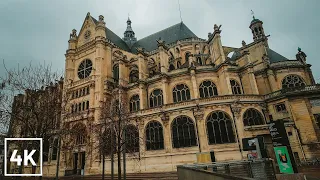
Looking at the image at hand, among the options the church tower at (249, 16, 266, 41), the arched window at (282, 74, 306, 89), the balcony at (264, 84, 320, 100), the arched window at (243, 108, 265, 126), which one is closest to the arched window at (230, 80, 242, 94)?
the arched window at (243, 108, 265, 126)

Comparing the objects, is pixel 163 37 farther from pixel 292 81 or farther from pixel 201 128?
pixel 201 128

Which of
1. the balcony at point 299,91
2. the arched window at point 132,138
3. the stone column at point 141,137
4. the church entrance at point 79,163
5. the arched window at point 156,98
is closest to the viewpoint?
the balcony at point 299,91

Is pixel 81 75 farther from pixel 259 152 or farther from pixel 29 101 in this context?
pixel 259 152

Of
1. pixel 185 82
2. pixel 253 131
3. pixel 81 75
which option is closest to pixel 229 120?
Result: pixel 253 131

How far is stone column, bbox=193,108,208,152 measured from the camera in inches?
858

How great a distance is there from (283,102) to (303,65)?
8.52 metres

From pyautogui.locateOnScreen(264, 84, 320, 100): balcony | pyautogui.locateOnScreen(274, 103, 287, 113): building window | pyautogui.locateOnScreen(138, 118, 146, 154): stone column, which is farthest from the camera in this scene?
pyautogui.locateOnScreen(138, 118, 146, 154): stone column

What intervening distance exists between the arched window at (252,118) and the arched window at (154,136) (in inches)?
383

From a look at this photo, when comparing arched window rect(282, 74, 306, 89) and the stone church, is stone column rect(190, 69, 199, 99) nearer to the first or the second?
the stone church

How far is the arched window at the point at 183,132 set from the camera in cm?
2273

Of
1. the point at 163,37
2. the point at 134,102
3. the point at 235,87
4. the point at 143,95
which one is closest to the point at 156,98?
the point at 143,95

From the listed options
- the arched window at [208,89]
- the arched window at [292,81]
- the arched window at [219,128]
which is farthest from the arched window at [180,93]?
the arched window at [292,81]

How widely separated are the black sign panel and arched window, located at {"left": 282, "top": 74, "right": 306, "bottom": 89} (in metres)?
18.4

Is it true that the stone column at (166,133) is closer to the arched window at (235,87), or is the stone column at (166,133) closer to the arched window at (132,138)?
the arched window at (132,138)
